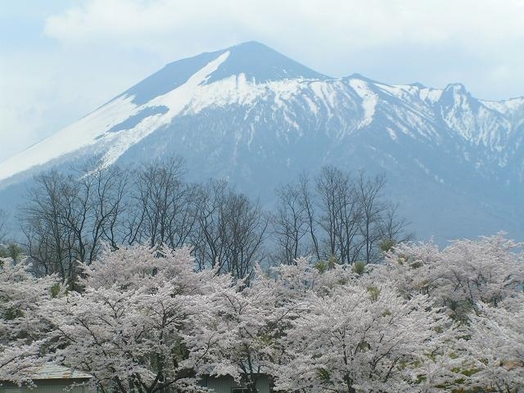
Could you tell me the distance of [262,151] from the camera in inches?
6383

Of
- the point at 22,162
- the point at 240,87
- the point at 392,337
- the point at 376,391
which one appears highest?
the point at 240,87

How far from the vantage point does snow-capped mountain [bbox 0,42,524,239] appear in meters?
149

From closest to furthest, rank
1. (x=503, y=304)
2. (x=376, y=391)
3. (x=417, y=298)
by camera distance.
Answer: (x=376, y=391) → (x=417, y=298) → (x=503, y=304)

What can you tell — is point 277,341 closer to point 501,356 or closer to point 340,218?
point 501,356

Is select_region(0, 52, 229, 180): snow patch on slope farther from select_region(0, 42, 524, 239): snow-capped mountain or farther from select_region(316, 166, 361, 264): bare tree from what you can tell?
select_region(316, 166, 361, 264): bare tree

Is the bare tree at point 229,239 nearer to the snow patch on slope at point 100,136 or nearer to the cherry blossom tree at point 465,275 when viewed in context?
the cherry blossom tree at point 465,275

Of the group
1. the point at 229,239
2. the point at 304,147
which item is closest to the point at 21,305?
the point at 229,239

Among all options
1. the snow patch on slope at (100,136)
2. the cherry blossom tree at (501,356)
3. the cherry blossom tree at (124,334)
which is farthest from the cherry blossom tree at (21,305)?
the snow patch on slope at (100,136)

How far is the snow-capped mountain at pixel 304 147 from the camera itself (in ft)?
489

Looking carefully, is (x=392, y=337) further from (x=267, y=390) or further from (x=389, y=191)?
(x=389, y=191)

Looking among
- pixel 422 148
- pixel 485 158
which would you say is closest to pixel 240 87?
pixel 422 148

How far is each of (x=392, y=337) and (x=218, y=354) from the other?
5.17m

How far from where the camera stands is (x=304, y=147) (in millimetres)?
166625

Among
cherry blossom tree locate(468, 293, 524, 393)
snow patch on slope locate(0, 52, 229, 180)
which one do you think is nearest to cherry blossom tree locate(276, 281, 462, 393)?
cherry blossom tree locate(468, 293, 524, 393)
